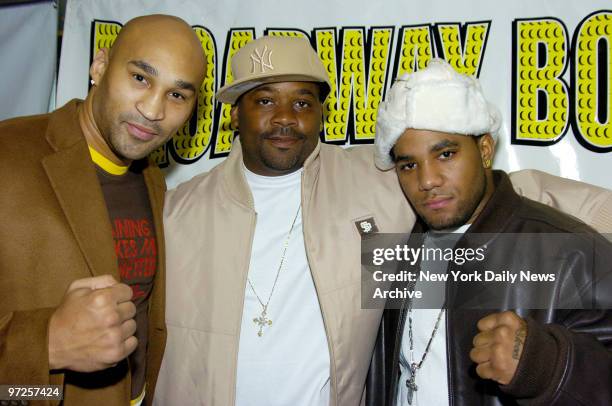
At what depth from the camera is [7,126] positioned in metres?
1.93

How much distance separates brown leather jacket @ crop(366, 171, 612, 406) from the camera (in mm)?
1510

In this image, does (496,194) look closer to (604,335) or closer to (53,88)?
(604,335)

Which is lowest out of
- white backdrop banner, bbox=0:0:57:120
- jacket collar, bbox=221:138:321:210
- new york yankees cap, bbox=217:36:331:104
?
jacket collar, bbox=221:138:321:210

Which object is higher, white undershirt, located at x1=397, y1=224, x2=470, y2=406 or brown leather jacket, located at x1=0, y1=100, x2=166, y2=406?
brown leather jacket, located at x1=0, y1=100, x2=166, y2=406

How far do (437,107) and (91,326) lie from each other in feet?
4.68

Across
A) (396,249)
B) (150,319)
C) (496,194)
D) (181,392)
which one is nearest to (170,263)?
(150,319)

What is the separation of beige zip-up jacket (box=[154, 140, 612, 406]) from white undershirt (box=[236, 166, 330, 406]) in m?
0.06

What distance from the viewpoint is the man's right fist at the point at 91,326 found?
147 cm

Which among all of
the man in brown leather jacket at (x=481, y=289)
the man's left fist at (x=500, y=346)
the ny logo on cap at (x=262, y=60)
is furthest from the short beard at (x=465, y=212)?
the ny logo on cap at (x=262, y=60)

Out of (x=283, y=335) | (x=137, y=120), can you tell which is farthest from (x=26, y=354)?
(x=283, y=335)

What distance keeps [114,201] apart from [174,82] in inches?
22.6

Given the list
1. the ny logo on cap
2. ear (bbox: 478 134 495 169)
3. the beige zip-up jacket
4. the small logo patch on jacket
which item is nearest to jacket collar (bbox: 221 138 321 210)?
the beige zip-up jacket

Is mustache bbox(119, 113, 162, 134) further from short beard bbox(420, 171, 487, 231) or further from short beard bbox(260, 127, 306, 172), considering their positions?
short beard bbox(420, 171, 487, 231)

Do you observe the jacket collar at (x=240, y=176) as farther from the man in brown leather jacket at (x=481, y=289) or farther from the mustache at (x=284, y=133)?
the man in brown leather jacket at (x=481, y=289)
